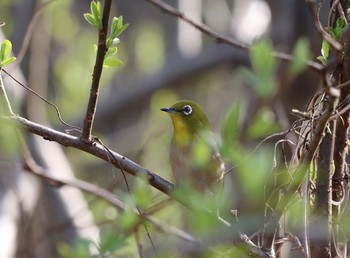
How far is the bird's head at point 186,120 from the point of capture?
3.42 metres

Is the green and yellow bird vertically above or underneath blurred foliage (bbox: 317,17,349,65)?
underneath

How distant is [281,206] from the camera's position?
73.5 inches

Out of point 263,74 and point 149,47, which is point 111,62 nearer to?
point 263,74

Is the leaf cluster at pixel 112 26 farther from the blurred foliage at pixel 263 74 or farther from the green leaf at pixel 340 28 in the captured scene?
the green leaf at pixel 340 28

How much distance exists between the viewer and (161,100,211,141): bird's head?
134 inches

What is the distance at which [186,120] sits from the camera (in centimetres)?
352

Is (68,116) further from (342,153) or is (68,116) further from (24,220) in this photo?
Answer: (342,153)

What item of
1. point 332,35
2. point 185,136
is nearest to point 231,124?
point 332,35

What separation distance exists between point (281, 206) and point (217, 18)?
21.3 feet

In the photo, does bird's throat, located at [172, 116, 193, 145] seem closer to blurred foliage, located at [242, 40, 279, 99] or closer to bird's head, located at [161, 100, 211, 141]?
bird's head, located at [161, 100, 211, 141]

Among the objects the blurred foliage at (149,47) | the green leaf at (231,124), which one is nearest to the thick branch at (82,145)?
the green leaf at (231,124)

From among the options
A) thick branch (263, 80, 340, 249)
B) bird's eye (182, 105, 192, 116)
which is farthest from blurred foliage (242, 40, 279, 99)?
bird's eye (182, 105, 192, 116)

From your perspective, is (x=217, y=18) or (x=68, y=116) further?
(x=217, y=18)

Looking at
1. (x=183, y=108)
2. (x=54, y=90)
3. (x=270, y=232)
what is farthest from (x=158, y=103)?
(x=270, y=232)
